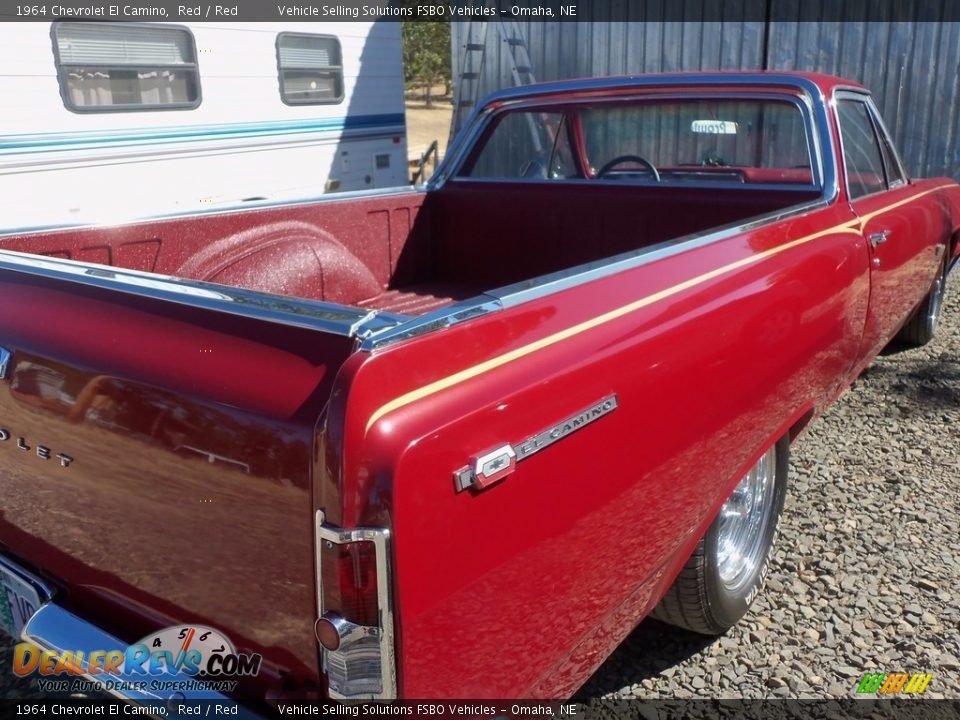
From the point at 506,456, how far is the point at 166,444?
57 cm

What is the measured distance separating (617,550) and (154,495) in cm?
86

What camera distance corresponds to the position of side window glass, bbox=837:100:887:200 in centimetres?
329

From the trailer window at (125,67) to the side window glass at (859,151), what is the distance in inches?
191

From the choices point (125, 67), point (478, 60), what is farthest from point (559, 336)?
point (478, 60)

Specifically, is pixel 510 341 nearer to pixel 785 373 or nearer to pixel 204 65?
pixel 785 373

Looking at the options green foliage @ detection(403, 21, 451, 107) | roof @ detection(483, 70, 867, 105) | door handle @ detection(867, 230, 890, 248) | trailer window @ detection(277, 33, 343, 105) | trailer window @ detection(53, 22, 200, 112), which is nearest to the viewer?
door handle @ detection(867, 230, 890, 248)

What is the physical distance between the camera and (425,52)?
1344 inches

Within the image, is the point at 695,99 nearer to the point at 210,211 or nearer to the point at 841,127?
the point at 841,127

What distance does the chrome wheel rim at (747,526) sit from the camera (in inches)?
99.3

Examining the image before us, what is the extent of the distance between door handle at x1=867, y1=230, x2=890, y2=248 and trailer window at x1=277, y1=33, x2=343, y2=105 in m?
5.58

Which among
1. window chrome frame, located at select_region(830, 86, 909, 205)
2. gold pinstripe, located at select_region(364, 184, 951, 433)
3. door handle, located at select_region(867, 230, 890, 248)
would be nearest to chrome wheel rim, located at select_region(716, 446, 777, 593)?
gold pinstripe, located at select_region(364, 184, 951, 433)

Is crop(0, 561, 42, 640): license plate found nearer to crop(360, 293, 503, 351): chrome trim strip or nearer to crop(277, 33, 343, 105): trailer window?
crop(360, 293, 503, 351): chrome trim strip

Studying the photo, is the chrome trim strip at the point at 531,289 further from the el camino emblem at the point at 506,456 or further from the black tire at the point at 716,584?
the black tire at the point at 716,584

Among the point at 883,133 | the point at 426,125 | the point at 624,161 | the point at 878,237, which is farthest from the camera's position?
the point at 426,125
